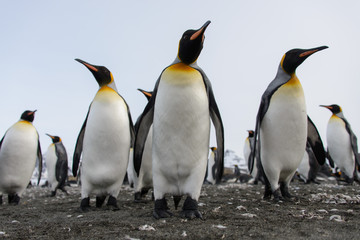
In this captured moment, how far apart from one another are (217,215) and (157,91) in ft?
5.37

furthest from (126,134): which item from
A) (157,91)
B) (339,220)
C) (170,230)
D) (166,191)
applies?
(339,220)

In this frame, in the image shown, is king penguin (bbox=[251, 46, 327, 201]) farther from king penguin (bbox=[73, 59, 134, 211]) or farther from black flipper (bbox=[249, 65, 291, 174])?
king penguin (bbox=[73, 59, 134, 211])

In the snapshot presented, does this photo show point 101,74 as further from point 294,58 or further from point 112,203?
point 294,58

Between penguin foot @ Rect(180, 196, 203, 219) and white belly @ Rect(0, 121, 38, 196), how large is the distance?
4870 mm

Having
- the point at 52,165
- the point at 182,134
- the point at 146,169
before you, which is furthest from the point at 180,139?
the point at 52,165

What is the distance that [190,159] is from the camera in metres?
3.63

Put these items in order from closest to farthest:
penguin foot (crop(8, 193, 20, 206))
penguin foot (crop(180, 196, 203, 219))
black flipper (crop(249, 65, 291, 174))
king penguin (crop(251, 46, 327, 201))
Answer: penguin foot (crop(180, 196, 203, 219))
king penguin (crop(251, 46, 327, 201))
black flipper (crop(249, 65, 291, 174))
penguin foot (crop(8, 193, 20, 206))

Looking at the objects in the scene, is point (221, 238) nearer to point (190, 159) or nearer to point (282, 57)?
point (190, 159)

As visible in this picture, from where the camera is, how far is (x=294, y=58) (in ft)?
17.2

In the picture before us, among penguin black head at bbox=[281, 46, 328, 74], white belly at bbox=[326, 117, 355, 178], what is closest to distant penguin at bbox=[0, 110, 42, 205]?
penguin black head at bbox=[281, 46, 328, 74]

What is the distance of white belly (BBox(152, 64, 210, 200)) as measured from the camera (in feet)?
11.9

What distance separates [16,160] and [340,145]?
29.7 ft

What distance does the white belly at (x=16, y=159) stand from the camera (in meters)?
6.82

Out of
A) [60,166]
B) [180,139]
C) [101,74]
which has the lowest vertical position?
[60,166]
